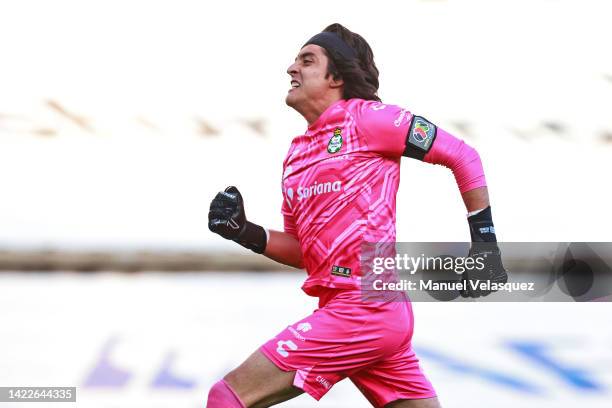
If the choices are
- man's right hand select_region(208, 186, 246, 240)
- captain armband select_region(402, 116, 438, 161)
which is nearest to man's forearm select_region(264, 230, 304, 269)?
man's right hand select_region(208, 186, 246, 240)

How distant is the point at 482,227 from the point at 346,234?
0.53 metres

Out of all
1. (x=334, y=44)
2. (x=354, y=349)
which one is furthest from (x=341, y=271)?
(x=334, y=44)

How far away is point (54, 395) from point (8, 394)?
30 cm

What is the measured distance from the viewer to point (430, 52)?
40.3 ft

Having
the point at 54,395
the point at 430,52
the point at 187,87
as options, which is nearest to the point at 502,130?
the point at 430,52

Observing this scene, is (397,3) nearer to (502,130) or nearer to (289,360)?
(502,130)

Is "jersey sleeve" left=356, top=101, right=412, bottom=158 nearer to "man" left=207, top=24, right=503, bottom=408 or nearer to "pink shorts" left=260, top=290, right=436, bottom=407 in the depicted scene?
"man" left=207, top=24, right=503, bottom=408

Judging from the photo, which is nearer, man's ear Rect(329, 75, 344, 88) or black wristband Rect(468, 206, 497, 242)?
black wristband Rect(468, 206, 497, 242)

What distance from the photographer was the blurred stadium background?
11.9 m

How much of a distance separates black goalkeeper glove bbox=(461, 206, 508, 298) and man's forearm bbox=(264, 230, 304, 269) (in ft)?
2.80

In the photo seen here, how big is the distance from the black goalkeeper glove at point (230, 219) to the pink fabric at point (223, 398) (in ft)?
2.64

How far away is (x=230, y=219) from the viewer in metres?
4.91

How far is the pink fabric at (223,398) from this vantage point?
4.26 meters

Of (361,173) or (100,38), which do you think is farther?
(100,38)
